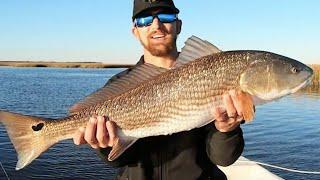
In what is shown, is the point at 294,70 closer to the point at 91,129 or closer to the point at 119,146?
the point at 119,146

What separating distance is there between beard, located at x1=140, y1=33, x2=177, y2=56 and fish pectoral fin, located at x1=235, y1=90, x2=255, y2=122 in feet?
3.08

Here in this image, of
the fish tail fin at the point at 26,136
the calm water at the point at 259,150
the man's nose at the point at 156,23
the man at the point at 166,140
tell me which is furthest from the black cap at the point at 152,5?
the calm water at the point at 259,150

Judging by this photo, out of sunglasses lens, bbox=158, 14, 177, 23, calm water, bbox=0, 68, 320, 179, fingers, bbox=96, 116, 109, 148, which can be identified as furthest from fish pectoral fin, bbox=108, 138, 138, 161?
calm water, bbox=0, 68, 320, 179

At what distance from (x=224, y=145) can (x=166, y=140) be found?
57 cm

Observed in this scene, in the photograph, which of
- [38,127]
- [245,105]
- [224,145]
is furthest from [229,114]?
[38,127]

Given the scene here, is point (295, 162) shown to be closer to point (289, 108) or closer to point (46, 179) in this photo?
point (46, 179)

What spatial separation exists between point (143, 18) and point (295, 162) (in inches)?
441

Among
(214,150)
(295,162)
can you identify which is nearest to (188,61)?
(214,150)

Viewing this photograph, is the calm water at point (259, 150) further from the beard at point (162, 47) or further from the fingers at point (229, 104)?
the fingers at point (229, 104)

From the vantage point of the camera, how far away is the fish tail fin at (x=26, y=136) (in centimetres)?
396

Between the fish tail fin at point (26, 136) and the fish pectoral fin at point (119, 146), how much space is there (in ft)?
1.94

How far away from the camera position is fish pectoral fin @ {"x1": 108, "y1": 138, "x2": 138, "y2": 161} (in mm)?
3762

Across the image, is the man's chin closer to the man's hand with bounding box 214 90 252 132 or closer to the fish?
the fish

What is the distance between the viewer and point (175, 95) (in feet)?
12.1
